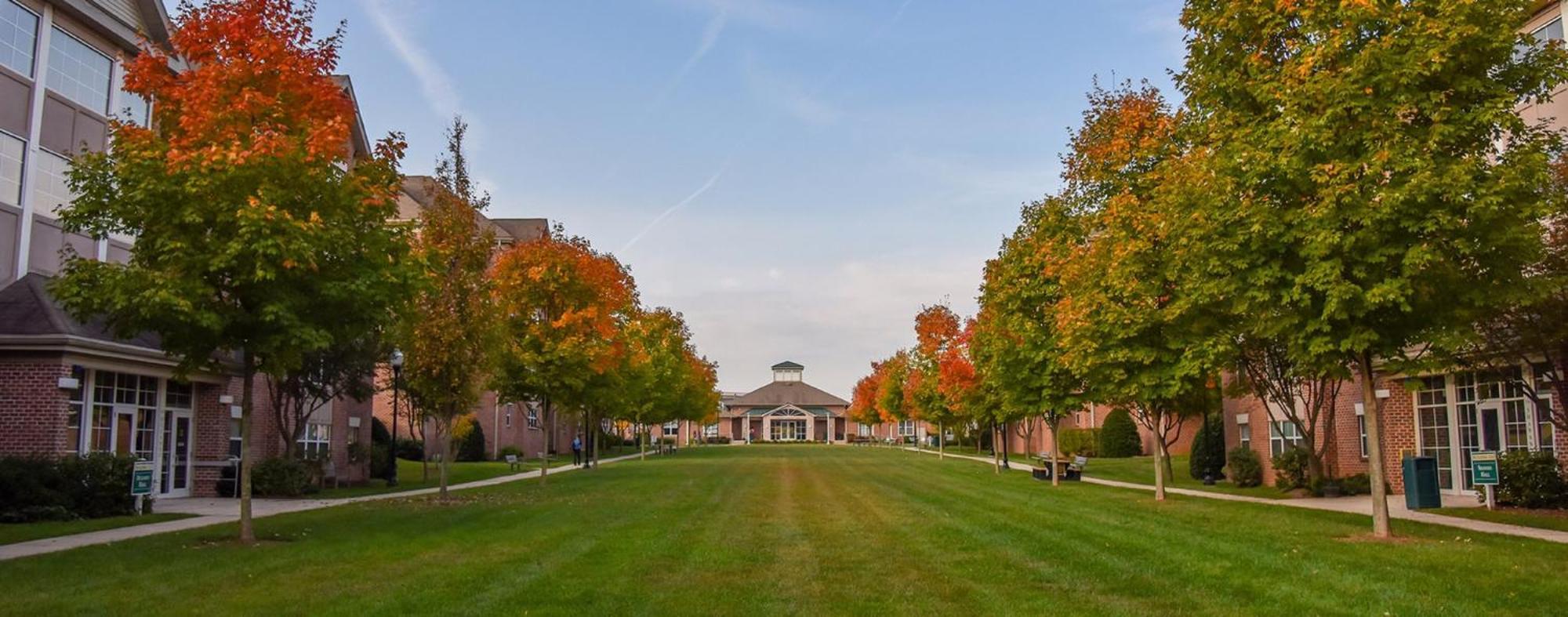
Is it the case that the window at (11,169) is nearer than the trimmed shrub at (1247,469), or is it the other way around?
the window at (11,169)

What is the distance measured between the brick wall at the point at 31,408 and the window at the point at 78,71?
6156mm

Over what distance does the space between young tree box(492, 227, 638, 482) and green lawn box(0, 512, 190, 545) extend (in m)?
10.9

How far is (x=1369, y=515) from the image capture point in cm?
1780

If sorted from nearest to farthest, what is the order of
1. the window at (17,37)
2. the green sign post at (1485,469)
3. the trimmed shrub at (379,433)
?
the green sign post at (1485,469)
the window at (17,37)
the trimmed shrub at (379,433)

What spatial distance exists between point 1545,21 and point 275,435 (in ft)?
95.6

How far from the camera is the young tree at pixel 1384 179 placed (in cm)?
1265

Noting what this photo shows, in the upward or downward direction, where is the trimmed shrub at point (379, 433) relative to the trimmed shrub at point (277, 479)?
upward

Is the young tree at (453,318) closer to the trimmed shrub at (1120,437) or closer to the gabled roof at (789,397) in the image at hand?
the trimmed shrub at (1120,437)

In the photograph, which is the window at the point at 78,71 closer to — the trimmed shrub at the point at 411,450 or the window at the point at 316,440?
the window at the point at 316,440

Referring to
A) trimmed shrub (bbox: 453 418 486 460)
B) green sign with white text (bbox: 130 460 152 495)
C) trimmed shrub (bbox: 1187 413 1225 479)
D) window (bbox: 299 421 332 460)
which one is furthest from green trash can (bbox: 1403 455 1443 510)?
trimmed shrub (bbox: 453 418 486 460)

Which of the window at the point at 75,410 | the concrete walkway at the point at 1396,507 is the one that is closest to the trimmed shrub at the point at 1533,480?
the concrete walkway at the point at 1396,507

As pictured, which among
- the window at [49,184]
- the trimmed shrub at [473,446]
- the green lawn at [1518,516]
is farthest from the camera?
the trimmed shrub at [473,446]

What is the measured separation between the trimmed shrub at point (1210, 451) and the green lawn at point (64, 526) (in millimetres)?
25985

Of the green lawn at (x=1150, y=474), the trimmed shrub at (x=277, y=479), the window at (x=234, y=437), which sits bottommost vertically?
the green lawn at (x=1150, y=474)
